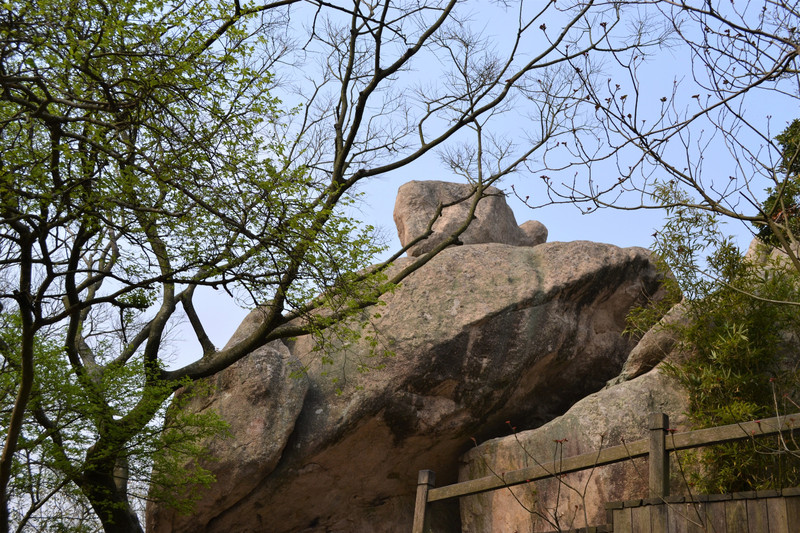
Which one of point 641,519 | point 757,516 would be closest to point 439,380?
point 641,519

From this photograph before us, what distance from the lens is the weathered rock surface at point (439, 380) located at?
10859mm

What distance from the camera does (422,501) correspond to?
21.2 ft

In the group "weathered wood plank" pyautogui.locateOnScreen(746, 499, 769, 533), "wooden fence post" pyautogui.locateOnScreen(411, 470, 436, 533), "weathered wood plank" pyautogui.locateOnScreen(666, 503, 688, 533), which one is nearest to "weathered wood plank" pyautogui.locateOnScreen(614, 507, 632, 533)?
"weathered wood plank" pyautogui.locateOnScreen(666, 503, 688, 533)

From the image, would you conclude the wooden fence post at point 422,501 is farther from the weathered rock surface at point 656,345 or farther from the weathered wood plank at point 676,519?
the weathered rock surface at point 656,345

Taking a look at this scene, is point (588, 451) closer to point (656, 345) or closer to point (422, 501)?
point (656, 345)

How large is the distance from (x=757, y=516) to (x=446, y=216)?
407 inches

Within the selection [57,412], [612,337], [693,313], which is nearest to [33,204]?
[57,412]

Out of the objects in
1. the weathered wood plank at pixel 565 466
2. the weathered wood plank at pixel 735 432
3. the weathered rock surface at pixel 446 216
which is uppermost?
the weathered rock surface at pixel 446 216

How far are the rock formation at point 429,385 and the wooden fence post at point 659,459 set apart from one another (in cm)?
558

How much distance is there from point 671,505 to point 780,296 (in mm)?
4834

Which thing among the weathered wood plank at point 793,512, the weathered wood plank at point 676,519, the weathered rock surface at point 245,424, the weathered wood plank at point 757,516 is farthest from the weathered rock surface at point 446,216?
the weathered wood plank at point 793,512

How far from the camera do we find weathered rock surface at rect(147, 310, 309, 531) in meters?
10.4

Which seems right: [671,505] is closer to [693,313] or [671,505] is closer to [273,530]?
[693,313]

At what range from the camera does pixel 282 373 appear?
11.0 metres
